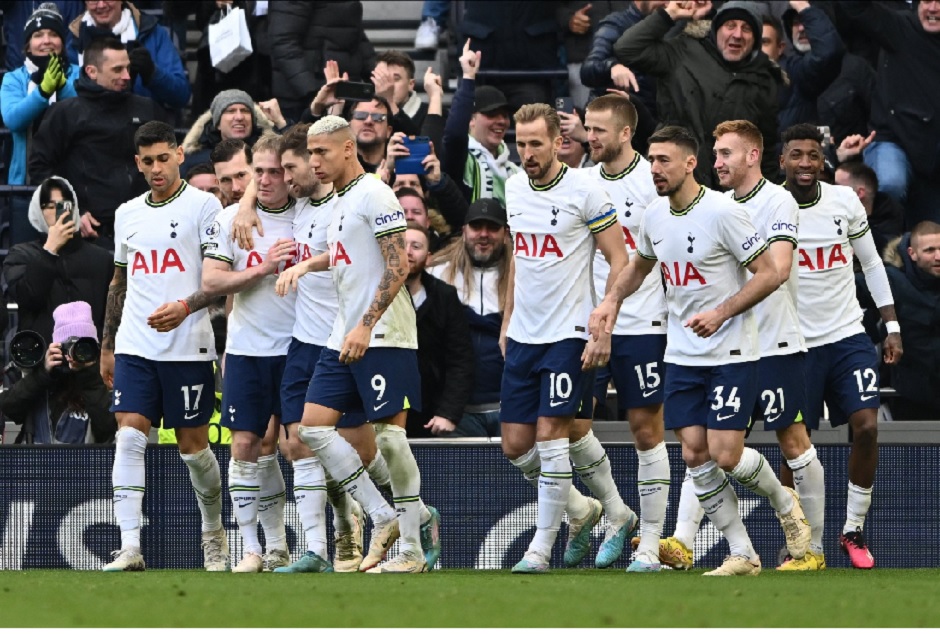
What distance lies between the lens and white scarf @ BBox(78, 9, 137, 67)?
1534cm

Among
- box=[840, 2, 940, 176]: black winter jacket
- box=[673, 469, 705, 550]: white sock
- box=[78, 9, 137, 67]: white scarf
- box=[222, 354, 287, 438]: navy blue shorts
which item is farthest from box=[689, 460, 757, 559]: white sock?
box=[78, 9, 137, 67]: white scarf

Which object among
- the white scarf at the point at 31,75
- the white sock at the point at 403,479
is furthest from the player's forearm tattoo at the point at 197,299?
the white scarf at the point at 31,75

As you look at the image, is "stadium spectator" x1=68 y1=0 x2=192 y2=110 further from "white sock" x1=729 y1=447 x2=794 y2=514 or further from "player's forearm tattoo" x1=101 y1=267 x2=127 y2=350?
"white sock" x1=729 y1=447 x2=794 y2=514

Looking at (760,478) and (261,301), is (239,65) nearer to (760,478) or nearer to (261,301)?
(261,301)

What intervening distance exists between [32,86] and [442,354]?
4.30 metres

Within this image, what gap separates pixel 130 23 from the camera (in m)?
15.4

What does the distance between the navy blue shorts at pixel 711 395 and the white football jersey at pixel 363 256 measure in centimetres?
152

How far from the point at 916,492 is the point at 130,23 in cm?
731

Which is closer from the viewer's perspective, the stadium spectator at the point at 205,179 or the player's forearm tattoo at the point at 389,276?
the player's forearm tattoo at the point at 389,276

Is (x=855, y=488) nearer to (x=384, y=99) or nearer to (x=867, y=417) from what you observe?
(x=867, y=417)

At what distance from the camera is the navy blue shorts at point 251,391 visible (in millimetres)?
11078

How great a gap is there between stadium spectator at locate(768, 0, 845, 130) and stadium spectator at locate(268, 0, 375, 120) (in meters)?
3.44

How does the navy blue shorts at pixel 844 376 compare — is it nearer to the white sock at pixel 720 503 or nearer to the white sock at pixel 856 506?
the white sock at pixel 856 506

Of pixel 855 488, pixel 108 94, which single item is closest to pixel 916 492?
pixel 855 488
